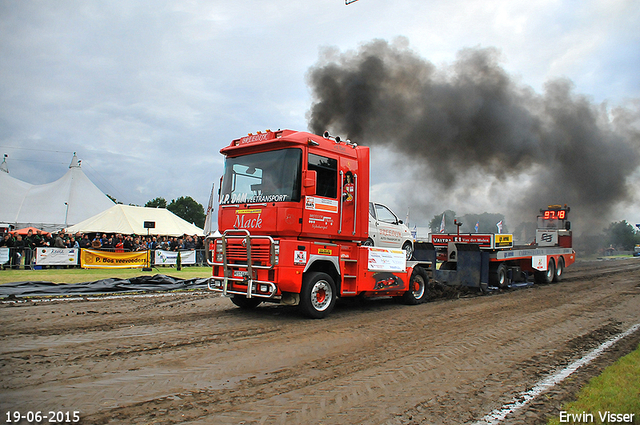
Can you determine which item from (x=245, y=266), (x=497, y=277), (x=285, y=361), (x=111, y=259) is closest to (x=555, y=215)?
(x=497, y=277)

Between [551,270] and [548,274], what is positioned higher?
[551,270]

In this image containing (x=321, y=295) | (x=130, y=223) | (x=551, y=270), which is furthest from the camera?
(x=130, y=223)

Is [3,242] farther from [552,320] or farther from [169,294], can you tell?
[552,320]

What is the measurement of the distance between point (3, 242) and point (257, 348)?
57.0 ft

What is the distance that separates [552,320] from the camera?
8289mm

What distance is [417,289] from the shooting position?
418 inches

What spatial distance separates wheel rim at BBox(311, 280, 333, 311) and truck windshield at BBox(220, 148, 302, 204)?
1.74 metres

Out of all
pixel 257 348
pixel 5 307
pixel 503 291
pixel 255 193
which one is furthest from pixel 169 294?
pixel 503 291

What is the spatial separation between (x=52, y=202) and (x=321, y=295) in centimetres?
3474

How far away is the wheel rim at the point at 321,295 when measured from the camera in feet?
26.0

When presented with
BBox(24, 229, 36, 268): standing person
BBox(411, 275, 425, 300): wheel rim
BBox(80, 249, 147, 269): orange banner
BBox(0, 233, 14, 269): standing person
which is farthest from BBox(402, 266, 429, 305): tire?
BBox(0, 233, 14, 269): standing person

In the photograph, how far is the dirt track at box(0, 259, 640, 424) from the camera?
3.69 m

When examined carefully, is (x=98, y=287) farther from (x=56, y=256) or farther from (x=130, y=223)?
(x=130, y=223)

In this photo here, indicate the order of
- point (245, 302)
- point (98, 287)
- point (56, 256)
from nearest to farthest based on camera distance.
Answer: point (245, 302) → point (98, 287) → point (56, 256)
